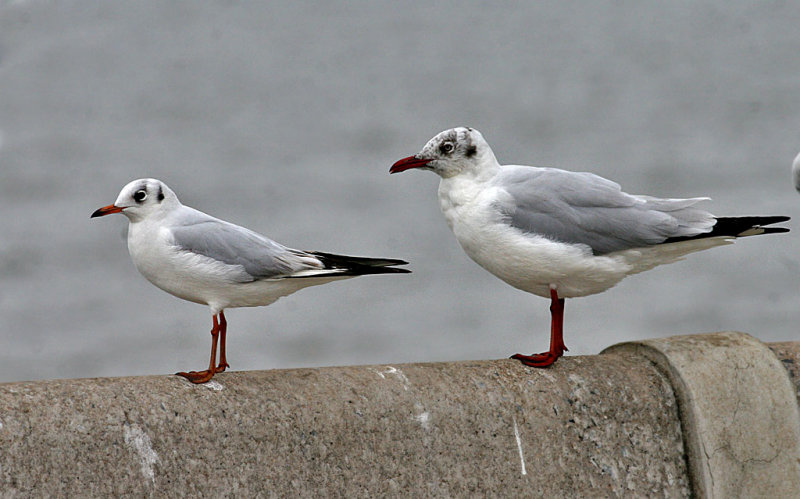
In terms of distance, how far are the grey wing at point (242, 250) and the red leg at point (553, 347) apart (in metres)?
1.06

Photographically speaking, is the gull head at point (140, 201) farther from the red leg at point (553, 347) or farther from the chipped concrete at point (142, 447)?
the red leg at point (553, 347)

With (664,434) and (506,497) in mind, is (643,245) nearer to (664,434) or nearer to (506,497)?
(664,434)

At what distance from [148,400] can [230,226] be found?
117 cm

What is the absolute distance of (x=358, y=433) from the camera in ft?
14.3

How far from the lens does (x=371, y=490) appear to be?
431 centimetres

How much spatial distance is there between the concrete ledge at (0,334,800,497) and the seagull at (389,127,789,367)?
1.13 ft

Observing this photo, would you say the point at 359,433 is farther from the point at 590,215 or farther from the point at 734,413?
the point at 734,413

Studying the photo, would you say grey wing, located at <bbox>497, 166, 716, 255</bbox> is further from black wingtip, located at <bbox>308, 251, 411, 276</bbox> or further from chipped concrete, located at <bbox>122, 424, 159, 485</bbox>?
chipped concrete, located at <bbox>122, 424, 159, 485</bbox>

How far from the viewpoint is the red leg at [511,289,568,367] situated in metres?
4.96

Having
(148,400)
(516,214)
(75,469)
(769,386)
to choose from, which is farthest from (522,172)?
(75,469)

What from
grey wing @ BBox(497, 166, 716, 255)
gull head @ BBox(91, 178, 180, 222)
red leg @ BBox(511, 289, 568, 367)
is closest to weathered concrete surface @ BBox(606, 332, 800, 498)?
red leg @ BBox(511, 289, 568, 367)

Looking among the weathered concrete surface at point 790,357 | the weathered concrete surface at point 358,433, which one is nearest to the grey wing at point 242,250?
the weathered concrete surface at point 358,433

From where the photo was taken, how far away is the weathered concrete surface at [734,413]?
16.1ft

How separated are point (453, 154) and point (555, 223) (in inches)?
23.1
